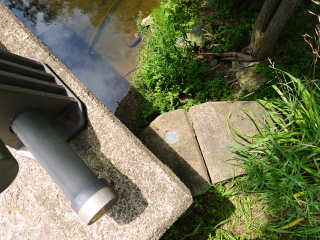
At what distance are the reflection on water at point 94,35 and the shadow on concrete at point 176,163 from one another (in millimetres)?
1439

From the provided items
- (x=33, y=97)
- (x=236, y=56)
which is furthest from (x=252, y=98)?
(x=33, y=97)

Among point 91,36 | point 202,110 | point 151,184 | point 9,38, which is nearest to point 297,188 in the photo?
point 202,110

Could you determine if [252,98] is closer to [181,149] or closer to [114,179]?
[181,149]

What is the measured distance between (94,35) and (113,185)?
137 inches

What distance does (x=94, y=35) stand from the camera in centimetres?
414

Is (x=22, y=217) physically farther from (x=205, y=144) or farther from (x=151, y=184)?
(x=205, y=144)

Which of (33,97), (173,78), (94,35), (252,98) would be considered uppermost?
(33,97)

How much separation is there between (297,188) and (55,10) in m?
4.97

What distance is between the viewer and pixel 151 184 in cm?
141

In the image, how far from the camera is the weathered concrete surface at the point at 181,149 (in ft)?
6.96

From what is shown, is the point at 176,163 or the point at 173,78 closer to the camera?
the point at 176,163

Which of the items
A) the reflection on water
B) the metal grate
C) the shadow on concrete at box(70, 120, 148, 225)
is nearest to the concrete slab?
the shadow on concrete at box(70, 120, 148, 225)

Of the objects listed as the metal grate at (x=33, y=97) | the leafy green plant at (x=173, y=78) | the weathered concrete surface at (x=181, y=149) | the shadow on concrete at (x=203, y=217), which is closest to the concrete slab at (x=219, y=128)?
the weathered concrete surface at (x=181, y=149)

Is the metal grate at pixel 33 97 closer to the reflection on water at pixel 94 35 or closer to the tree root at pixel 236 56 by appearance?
the reflection on water at pixel 94 35
